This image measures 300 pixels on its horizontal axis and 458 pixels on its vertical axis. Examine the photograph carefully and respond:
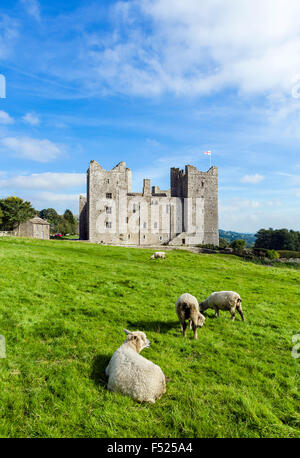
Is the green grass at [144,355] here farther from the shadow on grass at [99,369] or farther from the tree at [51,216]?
the tree at [51,216]

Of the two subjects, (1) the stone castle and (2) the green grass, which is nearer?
(2) the green grass

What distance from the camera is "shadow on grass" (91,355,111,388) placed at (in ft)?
17.4

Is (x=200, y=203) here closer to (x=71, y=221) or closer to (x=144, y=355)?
(x=144, y=355)

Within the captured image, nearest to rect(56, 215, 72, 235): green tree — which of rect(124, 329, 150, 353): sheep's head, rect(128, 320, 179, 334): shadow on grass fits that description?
rect(128, 320, 179, 334): shadow on grass

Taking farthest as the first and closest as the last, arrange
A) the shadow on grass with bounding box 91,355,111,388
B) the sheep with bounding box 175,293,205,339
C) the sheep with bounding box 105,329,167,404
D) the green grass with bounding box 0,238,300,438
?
the sheep with bounding box 175,293,205,339, the shadow on grass with bounding box 91,355,111,388, the sheep with bounding box 105,329,167,404, the green grass with bounding box 0,238,300,438

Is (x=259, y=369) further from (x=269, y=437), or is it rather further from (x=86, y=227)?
(x=86, y=227)

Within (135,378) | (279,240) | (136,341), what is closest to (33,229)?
(136,341)

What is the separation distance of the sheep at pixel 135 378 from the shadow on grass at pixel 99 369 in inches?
6.4

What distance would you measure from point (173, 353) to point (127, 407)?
7.60ft

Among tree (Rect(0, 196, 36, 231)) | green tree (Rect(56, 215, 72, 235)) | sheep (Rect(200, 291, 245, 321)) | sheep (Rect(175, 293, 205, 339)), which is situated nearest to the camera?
sheep (Rect(175, 293, 205, 339))

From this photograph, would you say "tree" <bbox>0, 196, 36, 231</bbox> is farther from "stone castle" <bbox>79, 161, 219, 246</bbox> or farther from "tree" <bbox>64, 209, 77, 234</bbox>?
"tree" <bbox>64, 209, 77, 234</bbox>

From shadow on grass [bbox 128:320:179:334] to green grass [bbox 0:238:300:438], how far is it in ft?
0.16

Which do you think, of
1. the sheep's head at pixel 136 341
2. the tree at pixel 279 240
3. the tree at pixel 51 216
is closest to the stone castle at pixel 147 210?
the tree at pixel 279 240
